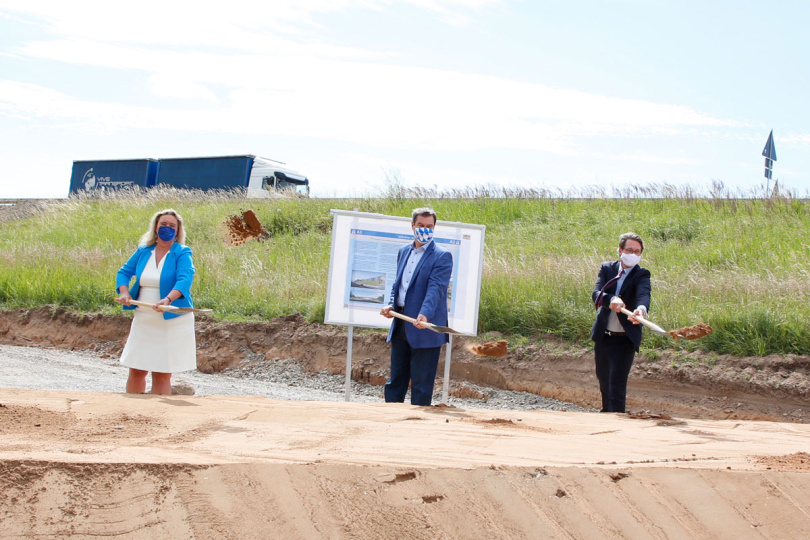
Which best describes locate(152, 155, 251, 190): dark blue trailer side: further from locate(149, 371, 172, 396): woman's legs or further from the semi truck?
locate(149, 371, 172, 396): woman's legs

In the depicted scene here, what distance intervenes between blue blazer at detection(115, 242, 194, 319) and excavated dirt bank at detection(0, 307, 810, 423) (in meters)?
4.51

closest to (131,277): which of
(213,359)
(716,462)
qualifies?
(716,462)

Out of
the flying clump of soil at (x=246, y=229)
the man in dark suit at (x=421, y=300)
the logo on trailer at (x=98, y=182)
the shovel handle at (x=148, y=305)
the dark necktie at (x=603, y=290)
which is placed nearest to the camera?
the shovel handle at (x=148, y=305)

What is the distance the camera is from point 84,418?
15.5 ft

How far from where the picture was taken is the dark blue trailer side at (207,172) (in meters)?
27.3

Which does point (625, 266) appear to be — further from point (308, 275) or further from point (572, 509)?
point (308, 275)

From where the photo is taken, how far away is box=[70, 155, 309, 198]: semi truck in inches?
1070

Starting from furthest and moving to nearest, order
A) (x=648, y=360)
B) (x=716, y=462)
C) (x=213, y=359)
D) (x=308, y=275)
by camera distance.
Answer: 1. (x=308, y=275)
2. (x=213, y=359)
3. (x=648, y=360)
4. (x=716, y=462)

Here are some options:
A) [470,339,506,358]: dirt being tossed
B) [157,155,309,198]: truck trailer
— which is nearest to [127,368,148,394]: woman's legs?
[470,339,506,358]: dirt being tossed

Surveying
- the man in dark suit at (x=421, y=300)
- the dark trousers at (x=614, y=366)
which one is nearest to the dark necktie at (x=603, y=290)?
the dark trousers at (x=614, y=366)

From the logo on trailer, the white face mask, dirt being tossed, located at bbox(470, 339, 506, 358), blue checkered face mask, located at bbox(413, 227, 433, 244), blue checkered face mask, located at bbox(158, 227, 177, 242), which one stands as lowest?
dirt being tossed, located at bbox(470, 339, 506, 358)

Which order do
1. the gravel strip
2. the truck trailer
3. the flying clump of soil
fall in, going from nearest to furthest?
the gravel strip < the flying clump of soil < the truck trailer

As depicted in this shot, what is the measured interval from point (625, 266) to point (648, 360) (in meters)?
3.48

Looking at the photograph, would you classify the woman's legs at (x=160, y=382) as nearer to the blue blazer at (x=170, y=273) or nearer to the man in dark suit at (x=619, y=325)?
the blue blazer at (x=170, y=273)
